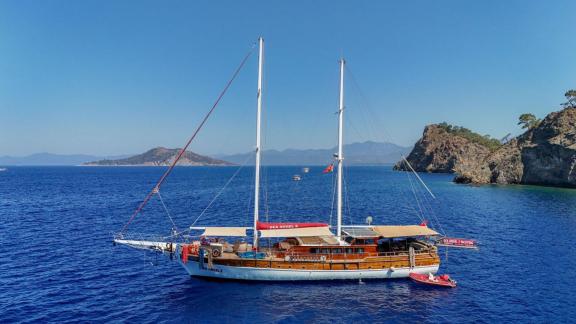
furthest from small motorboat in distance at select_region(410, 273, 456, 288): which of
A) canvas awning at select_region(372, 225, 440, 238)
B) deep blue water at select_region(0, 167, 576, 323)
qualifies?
canvas awning at select_region(372, 225, 440, 238)

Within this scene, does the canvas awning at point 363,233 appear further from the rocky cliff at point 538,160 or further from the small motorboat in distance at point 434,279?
the rocky cliff at point 538,160

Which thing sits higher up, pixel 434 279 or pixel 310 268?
pixel 310 268

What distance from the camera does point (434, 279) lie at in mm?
28797

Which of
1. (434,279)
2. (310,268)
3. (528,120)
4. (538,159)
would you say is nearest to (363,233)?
(310,268)

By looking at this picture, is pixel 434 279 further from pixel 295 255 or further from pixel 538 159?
pixel 538 159

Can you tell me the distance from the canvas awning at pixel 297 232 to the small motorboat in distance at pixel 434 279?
8.14 m

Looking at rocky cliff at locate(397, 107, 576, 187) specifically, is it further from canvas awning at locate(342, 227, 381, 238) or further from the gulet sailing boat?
canvas awning at locate(342, 227, 381, 238)

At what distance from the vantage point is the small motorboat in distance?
2814cm

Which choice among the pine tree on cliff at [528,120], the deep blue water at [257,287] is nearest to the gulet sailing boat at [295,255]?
the deep blue water at [257,287]

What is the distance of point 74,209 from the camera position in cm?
6562

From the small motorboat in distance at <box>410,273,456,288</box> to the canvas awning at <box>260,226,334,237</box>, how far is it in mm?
8144

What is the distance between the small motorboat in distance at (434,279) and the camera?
28.1m

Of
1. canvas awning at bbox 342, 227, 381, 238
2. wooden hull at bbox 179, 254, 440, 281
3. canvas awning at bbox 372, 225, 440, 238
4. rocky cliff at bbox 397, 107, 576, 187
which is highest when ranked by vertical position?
Result: rocky cliff at bbox 397, 107, 576, 187

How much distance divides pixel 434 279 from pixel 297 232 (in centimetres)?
1224
